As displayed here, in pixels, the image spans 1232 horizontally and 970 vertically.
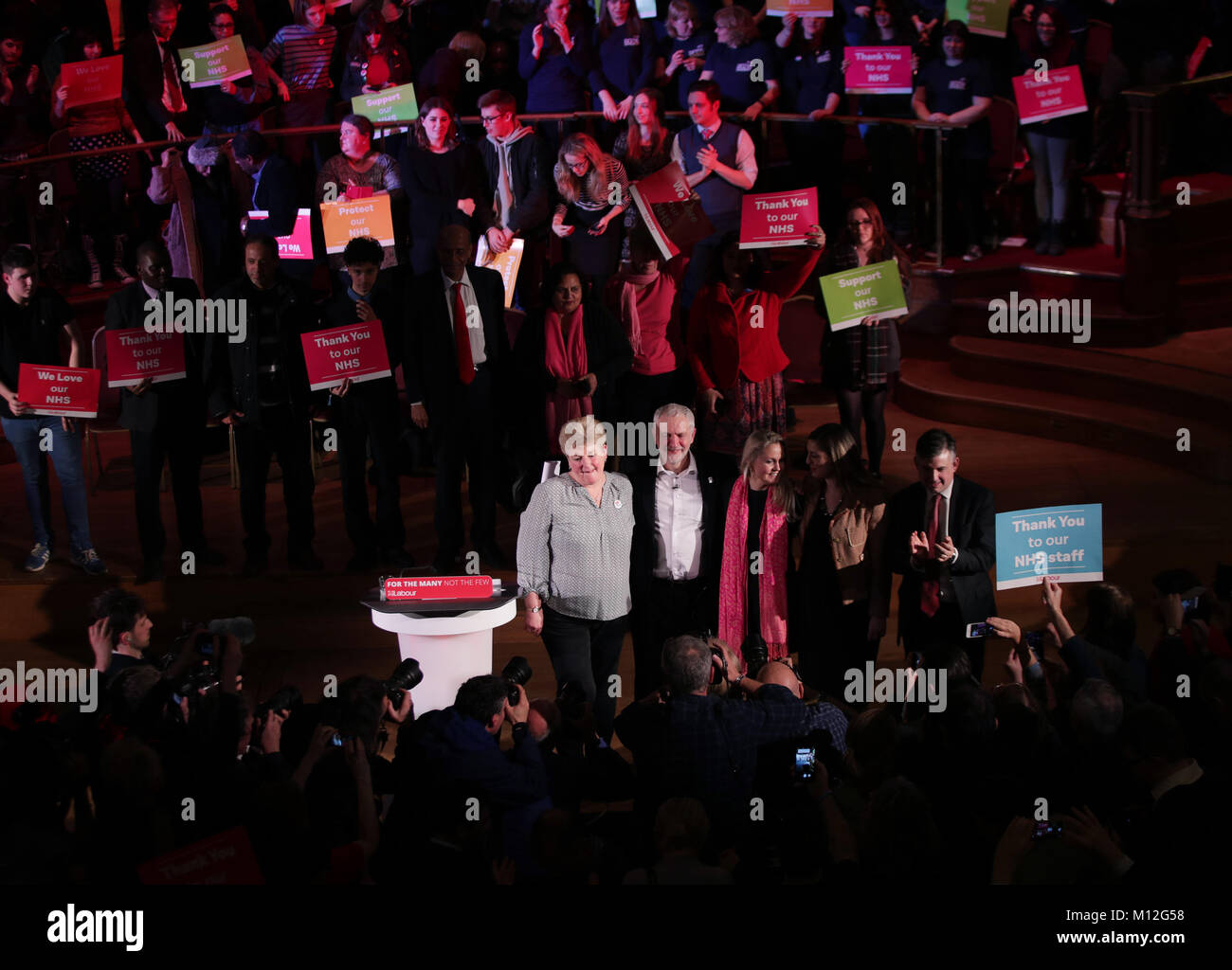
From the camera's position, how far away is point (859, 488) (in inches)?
243

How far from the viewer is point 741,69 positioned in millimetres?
9133

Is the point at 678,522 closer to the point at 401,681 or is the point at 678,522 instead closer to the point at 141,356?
the point at 401,681

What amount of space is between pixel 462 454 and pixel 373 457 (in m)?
0.43

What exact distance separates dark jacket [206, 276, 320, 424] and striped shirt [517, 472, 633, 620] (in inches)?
63.8

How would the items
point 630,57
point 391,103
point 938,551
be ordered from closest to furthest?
point 938,551 < point 391,103 < point 630,57

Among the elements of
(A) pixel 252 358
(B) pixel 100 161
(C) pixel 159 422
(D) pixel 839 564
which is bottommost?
(D) pixel 839 564

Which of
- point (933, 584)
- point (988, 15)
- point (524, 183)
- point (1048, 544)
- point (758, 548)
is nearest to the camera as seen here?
point (1048, 544)

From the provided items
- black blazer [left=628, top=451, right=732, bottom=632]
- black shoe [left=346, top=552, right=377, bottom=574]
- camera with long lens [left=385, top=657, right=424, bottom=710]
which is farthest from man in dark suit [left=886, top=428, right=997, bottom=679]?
black shoe [left=346, top=552, right=377, bottom=574]

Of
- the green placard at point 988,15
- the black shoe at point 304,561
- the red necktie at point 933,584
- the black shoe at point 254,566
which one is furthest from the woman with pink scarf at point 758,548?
the green placard at point 988,15

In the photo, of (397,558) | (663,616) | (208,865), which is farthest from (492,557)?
(208,865)

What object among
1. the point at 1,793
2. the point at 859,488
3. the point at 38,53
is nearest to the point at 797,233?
the point at 859,488

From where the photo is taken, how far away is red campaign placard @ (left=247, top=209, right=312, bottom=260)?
9078 millimetres

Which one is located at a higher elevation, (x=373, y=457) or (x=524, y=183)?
(x=524, y=183)
